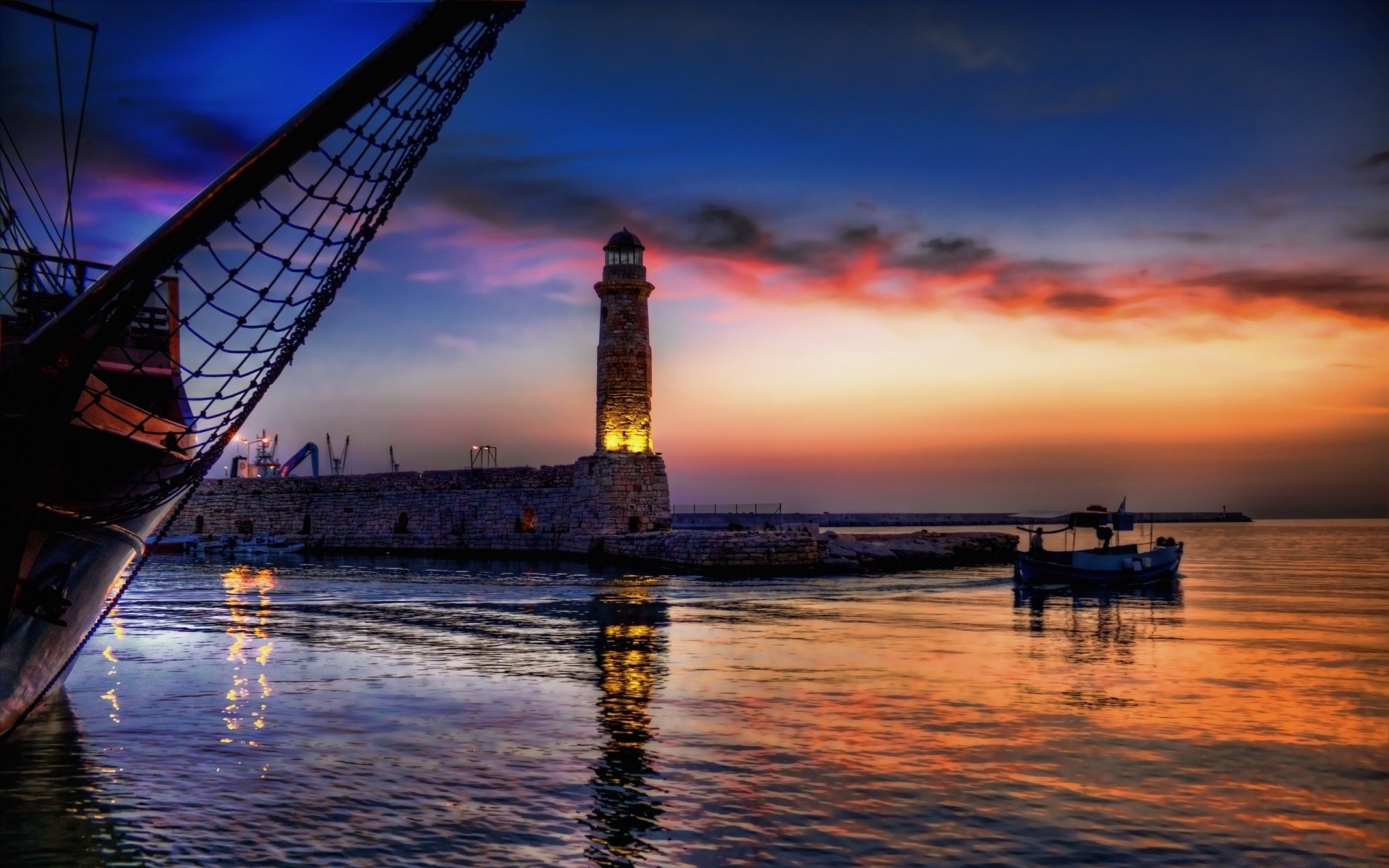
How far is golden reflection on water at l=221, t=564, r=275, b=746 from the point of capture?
11430mm

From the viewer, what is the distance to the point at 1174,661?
1642cm

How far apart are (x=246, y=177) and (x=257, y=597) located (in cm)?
2138

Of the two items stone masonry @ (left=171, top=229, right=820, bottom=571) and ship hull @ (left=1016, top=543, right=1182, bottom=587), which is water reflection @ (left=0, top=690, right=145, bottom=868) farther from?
stone masonry @ (left=171, top=229, right=820, bottom=571)

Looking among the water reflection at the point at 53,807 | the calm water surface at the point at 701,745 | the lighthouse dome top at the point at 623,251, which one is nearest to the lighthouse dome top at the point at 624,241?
the lighthouse dome top at the point at 623,251

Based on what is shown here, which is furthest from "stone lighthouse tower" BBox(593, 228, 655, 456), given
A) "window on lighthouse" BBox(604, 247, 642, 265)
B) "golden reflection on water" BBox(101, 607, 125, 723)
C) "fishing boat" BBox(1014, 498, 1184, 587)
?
"golden reflection on water" BBox(101, 607, 125, 723)

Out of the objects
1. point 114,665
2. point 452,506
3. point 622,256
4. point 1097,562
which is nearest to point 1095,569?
point 1097,562

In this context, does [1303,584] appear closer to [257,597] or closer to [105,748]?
[257,597]

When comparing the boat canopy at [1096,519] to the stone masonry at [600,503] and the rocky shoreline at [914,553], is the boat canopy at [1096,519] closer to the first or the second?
the rocky shoreline at [914,553]

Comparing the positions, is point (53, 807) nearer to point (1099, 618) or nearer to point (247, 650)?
point (247, 650)

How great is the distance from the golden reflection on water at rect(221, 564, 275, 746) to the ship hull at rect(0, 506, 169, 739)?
158 cm

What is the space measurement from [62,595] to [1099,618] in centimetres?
2005

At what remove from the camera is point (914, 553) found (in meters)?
42.6

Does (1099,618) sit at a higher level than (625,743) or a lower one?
lower

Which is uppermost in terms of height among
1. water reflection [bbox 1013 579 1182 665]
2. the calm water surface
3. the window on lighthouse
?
the window on lighthouse
